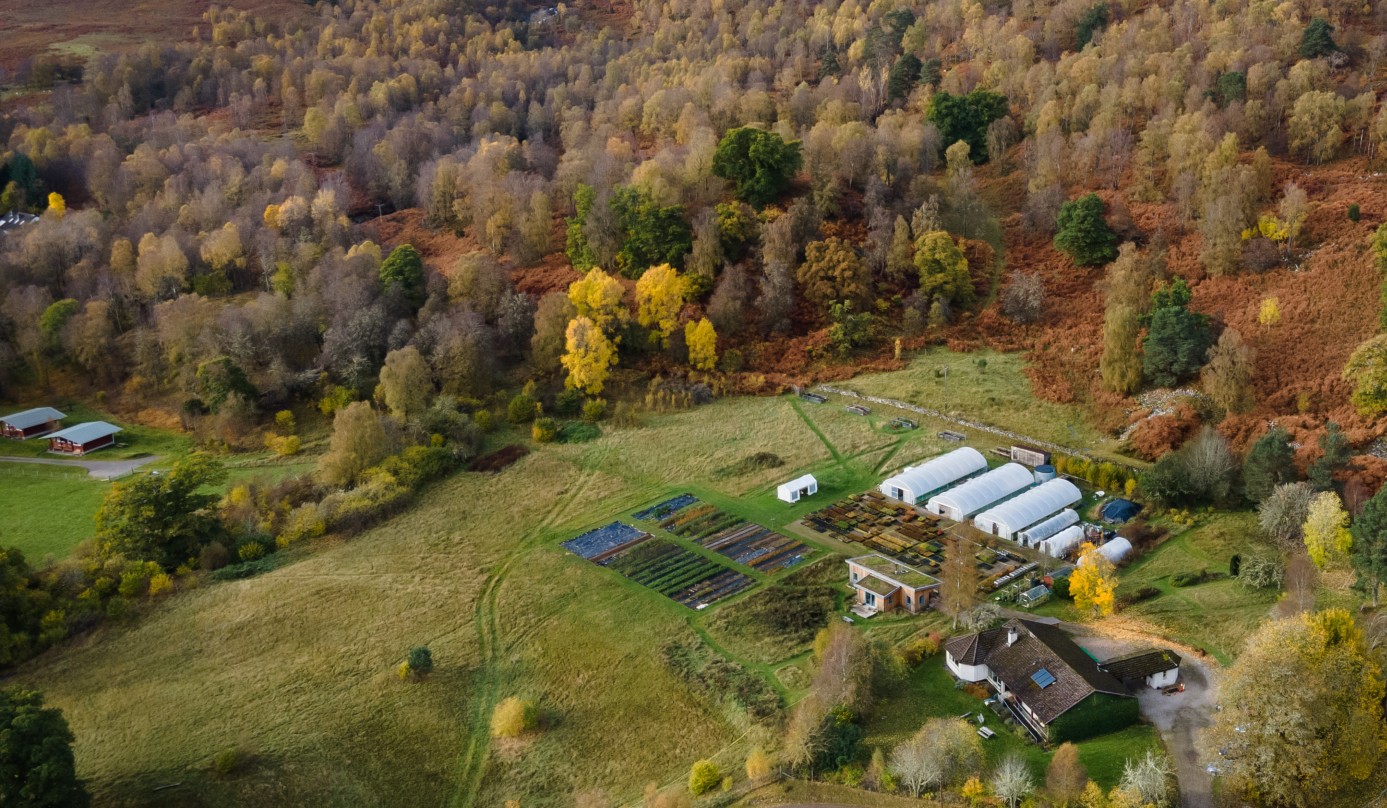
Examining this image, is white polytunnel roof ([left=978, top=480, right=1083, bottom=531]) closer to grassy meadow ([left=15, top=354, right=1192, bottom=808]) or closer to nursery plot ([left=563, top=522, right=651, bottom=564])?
grassy meadow ([left=15, top=354, right=1192, bottom=808])

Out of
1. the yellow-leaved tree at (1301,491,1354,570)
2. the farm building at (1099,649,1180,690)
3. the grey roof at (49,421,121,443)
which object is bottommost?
the grey roof at (49,421,121,443)

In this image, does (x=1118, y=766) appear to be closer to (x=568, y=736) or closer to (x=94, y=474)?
(x=568, y=736)

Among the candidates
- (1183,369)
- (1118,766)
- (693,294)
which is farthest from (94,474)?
(1183,369)

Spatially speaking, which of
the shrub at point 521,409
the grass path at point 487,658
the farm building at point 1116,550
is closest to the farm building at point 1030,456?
the farm building at point 1116,550

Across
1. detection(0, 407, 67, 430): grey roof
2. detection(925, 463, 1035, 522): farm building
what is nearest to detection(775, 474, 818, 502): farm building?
detection(925, 463, 1035, 522): farm building

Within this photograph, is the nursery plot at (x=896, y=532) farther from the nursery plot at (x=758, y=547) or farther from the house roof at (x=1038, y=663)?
the house roof at (x=1038, y=663)

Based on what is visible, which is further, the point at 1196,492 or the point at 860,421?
the point at 860,421

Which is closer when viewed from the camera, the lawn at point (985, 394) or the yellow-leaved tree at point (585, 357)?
the lawn at point (985, 394)
